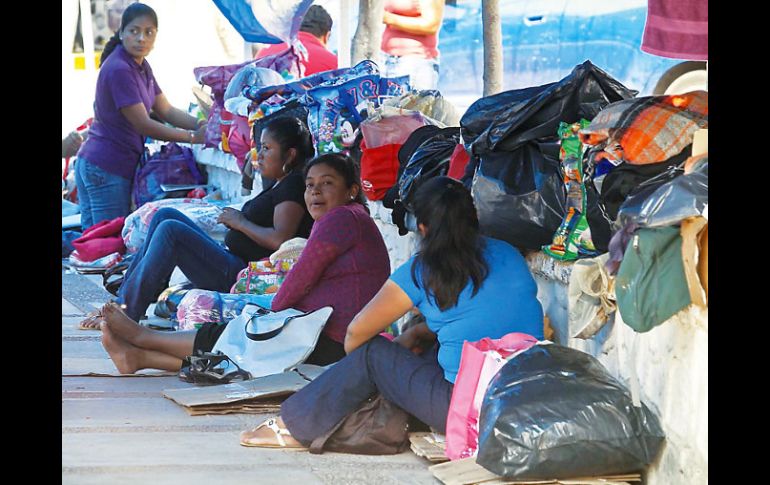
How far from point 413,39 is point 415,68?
0.82 ft

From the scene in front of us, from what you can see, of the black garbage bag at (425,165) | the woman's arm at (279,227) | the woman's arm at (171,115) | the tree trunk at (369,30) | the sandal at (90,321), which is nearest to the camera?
the black garbage bag at (425,165)

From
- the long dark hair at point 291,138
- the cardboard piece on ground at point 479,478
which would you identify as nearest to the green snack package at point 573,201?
the cardboard piece on ground at point 479,478

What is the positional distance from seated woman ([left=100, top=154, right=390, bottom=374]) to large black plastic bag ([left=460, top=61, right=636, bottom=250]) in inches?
36.0

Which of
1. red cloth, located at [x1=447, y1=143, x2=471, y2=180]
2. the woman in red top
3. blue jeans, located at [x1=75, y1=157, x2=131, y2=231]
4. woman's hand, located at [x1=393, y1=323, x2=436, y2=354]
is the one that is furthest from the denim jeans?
woman's hand, located at [x1=393, y1=323, x2=436, y2=354]

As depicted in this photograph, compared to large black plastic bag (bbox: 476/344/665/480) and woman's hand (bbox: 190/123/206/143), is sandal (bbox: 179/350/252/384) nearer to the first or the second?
large black plastic bag (bbox: 476/344/665/480)

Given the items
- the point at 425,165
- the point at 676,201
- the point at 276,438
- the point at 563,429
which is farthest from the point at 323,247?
the point at 676,201

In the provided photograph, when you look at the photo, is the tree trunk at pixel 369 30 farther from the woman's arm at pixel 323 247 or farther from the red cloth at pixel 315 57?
the woman's arm at pixel 323 247

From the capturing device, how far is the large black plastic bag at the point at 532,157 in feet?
14.4

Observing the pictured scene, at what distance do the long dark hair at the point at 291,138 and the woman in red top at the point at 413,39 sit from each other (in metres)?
2.81

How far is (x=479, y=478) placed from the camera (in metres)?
3.58

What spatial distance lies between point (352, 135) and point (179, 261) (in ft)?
4.18

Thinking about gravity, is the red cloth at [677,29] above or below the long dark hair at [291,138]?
above
